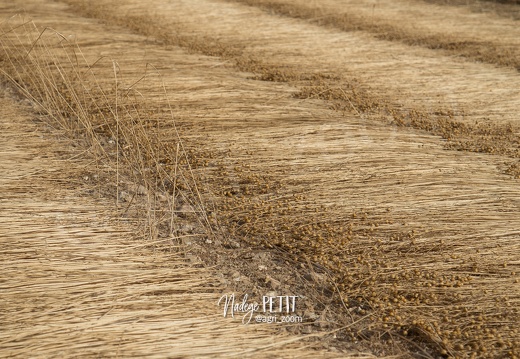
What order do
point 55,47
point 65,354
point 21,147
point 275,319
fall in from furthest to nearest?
point 55,47
point 21,147
point 275,319
point 65,354

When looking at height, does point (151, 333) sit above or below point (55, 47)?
below

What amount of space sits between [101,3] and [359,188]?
4.99 metres

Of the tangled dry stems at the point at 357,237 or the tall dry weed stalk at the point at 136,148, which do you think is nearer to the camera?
the tangled dry stems at the point at 357,237

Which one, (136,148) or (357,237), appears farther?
(136,148)

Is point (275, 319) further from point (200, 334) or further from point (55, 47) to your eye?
point (55, 47)

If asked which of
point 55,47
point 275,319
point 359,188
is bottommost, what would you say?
point 275,319

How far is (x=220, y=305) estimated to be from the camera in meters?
2.07

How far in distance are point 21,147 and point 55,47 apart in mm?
1922

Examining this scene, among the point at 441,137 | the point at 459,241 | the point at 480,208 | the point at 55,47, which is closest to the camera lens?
the point at 459,241

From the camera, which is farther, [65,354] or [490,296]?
[490,296]

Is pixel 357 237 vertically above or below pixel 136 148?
below

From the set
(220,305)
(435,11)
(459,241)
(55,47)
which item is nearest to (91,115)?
(55,47)

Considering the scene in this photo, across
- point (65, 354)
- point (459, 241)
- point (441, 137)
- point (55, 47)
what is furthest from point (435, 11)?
point (65, 354)

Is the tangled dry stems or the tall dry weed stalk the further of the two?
the tall dry weed stalk
